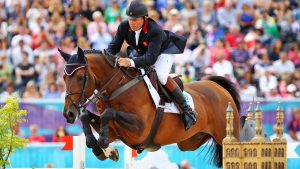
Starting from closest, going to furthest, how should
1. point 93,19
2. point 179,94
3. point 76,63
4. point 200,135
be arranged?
point 76,63, point 179,94, point 200,135, point 93,19

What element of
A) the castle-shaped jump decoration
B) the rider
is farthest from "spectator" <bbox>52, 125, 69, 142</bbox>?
the castle-shaped jump decoration

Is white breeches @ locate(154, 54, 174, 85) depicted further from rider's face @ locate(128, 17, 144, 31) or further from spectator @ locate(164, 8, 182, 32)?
spectator @ locate(164, 8, 182, 32)

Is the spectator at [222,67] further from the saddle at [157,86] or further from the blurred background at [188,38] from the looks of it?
the saddle at [157,86]

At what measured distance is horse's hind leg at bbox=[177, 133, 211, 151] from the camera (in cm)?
1351

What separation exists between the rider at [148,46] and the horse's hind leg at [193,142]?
0.96 m

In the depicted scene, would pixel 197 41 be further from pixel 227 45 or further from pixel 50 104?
pixel 50 104

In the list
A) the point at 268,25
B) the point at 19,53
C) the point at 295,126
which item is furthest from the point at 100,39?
the point at 295,126

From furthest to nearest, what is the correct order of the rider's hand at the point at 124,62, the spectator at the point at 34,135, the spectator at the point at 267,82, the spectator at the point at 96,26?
the spectator at the point at 96,26 < the spectator at the point at 267,82 < the spectator at the point at 34,135 < the rider's hand at the point at 124,62

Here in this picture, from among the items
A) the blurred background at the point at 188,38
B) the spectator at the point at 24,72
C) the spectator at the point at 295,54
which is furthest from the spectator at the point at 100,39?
the spectator at the point at 295,54

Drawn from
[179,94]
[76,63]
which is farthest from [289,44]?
[76,63]

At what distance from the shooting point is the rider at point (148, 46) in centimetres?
1176

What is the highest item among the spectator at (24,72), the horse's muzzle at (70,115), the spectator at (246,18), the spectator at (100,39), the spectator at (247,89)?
the spectator at (246,18)

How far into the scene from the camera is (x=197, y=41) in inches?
762

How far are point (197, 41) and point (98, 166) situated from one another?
195 inches
